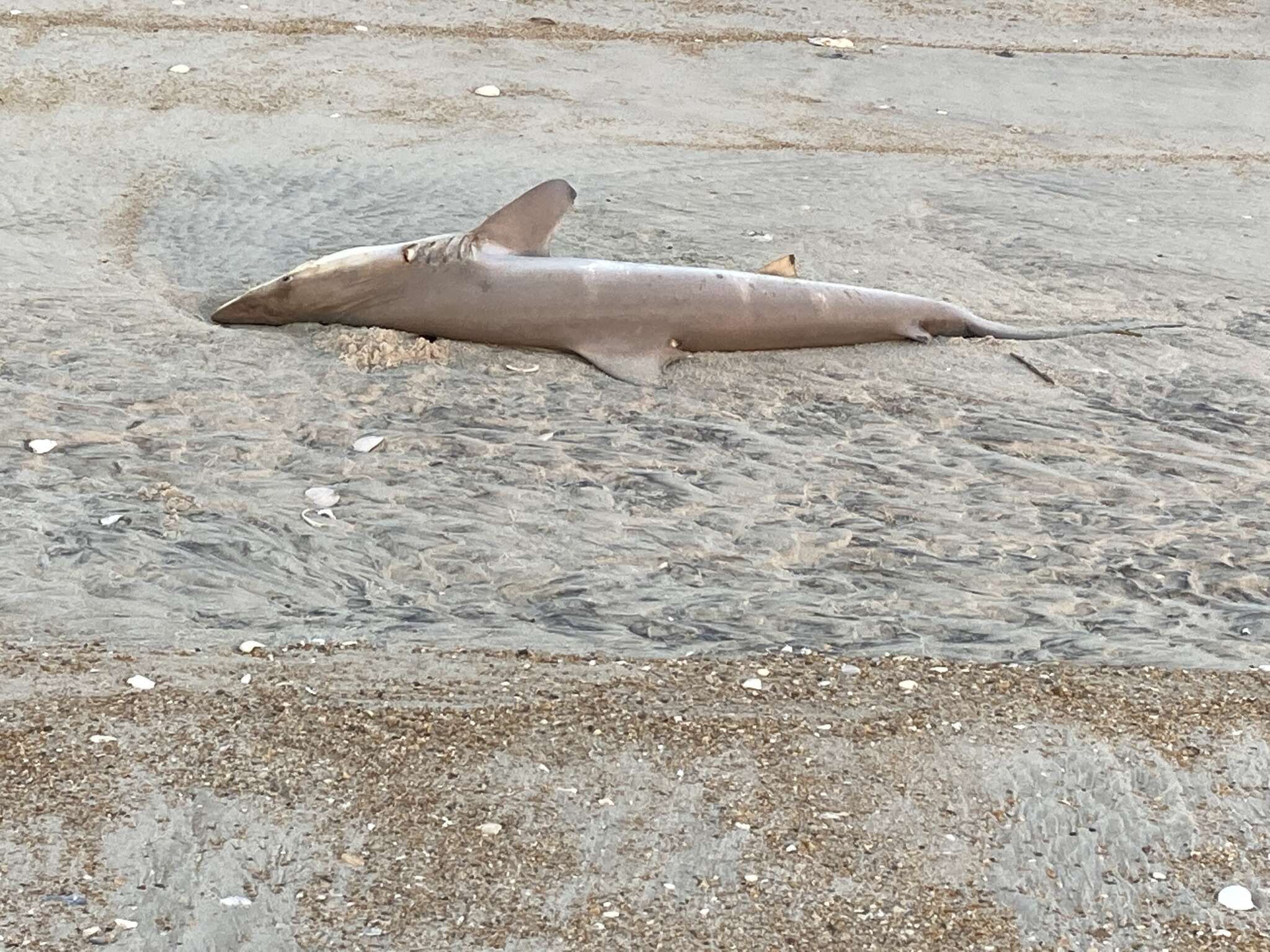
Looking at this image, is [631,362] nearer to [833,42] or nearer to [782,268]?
[782,268]

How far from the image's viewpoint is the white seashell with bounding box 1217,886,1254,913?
342cm

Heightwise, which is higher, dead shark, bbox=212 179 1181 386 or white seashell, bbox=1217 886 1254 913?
dead shark, bbox=212 179 1181 386

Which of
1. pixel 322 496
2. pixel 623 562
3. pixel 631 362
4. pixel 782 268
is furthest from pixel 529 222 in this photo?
pixel 623 562

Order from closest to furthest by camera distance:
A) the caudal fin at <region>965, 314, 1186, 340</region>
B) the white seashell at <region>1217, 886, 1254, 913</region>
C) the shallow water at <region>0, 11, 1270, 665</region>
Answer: the white seashell at <region>1217, 886, 1254, 913</region> → the shallow water at <region>0, 11, 1270, 665</region> → the caudal fin at <region>965, 314, 1186, 340</region>

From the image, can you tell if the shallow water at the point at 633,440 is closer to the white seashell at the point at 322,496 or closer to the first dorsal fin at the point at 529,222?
the white seashell at the point at 322,496

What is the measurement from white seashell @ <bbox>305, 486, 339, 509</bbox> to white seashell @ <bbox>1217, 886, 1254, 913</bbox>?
116 inches

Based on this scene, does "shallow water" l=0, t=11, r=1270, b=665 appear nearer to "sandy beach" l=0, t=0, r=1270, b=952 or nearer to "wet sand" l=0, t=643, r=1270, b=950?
"sandy beach" l=0, t=0, r=1270, b=952

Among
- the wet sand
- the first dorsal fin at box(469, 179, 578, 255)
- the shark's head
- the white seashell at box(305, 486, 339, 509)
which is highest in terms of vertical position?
the first dorsal fin at box(469, 179, 578, 255)

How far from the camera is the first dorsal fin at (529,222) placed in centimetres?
602

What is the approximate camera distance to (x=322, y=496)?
4988 millimetres

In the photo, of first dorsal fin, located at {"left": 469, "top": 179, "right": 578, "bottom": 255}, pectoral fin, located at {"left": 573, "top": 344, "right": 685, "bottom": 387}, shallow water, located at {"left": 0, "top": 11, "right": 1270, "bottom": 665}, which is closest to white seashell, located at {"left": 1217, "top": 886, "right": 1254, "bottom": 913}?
shallow water, located at {"left": 0, "top": 11, "right": 1270, "bottom": 665}

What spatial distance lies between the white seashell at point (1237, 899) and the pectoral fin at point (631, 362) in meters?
3.02

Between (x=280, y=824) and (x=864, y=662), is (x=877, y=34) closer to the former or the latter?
(x=864, y=662)

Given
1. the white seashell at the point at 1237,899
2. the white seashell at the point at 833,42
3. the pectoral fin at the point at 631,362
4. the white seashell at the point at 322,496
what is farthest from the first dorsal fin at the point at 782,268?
the white seashell at the point at 833,42
